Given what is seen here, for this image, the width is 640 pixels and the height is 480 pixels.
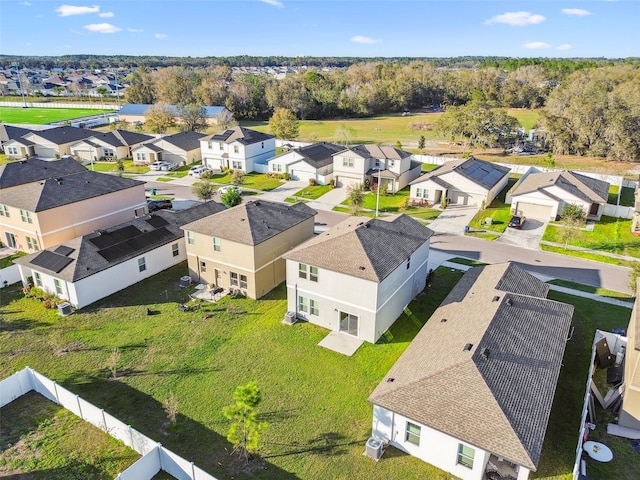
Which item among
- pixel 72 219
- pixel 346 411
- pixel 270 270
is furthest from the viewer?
pixel 72 219

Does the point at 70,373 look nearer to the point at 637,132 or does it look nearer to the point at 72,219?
the point at 72,219

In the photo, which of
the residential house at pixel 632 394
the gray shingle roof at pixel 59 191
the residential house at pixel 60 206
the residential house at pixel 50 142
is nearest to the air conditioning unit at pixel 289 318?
the residential house at pixel 632 394

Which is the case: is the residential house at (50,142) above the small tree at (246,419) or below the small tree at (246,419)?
above

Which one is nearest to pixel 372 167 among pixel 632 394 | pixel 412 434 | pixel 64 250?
pixel 64 250

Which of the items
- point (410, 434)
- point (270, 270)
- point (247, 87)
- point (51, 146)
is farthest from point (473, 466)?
point (247, 87)

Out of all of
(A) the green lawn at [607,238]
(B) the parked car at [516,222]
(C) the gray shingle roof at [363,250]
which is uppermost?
(C) the gray shingle roof at [363,250]

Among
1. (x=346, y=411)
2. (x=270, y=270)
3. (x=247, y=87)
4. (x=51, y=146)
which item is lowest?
(x=346, y=411)

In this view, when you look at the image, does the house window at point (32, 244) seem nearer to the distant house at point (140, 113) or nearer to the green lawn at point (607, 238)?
the green lawn at point (607, 238)
